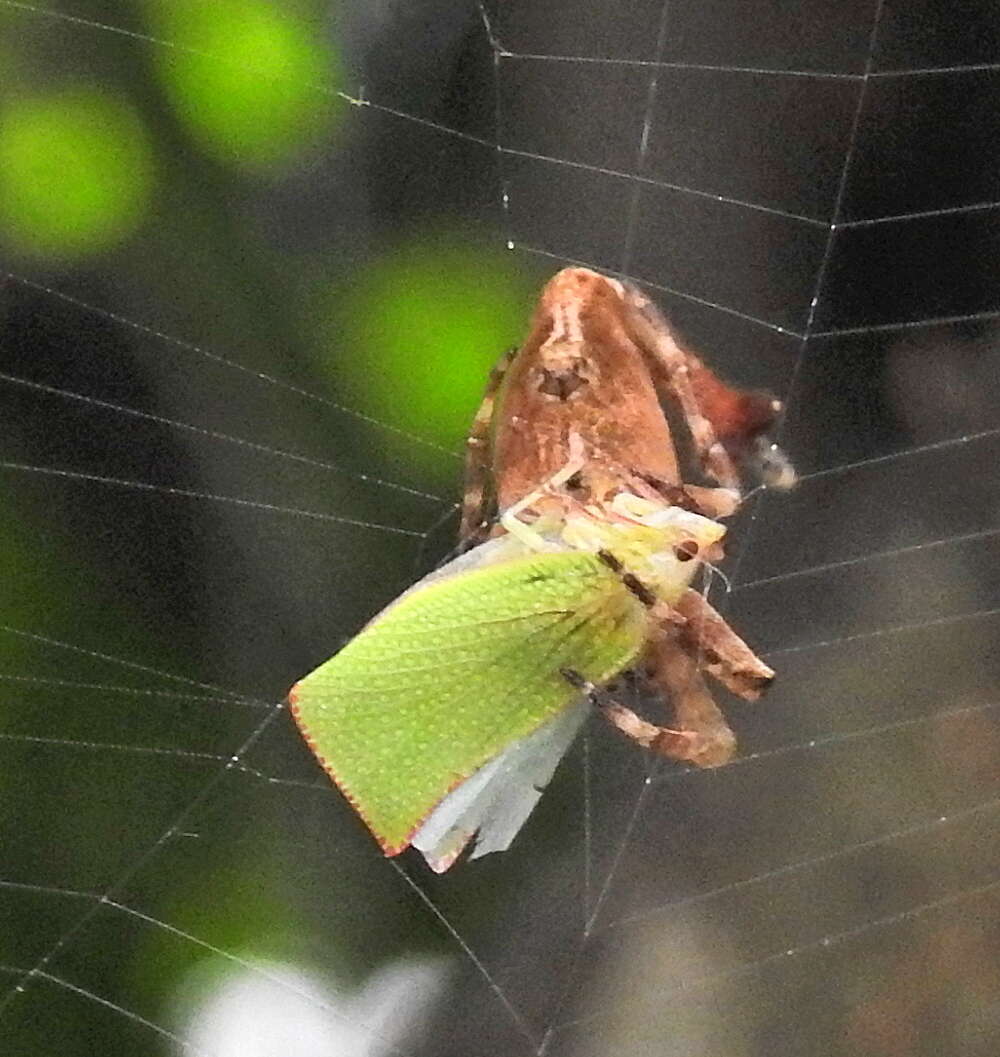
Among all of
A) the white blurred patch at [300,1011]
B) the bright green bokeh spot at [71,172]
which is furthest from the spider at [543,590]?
the white blurred patch at [300,1011]

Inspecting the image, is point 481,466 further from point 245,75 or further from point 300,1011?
point 300,1011

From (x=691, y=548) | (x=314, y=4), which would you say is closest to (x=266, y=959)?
(x=691, y=548)

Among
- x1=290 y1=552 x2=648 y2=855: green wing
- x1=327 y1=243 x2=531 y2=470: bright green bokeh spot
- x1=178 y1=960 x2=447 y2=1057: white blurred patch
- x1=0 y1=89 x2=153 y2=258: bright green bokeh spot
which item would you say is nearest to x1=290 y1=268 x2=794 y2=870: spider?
x1=290 y1=552 x2=648 y2=855: green wing

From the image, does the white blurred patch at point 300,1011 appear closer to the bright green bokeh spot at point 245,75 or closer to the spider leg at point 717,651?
the spider leg at point 717,651

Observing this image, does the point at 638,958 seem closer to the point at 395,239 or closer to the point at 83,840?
the point at 83,840

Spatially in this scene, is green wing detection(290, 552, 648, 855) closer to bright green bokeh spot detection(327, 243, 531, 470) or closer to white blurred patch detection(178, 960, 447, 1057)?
bright green bokeh spot detection(327, 243, 531, 470)

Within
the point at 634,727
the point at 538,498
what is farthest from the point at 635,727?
the point at 538,498
